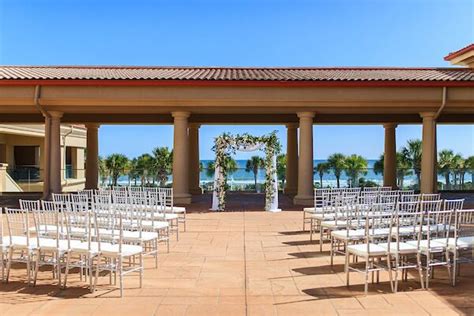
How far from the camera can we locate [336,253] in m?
8.61

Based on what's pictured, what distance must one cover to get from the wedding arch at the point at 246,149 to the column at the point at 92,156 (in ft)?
27.8

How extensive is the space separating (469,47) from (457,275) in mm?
9834

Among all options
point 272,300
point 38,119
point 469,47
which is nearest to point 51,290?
point 272,300

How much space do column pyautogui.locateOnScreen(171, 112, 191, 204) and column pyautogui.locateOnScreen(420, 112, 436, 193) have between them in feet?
27.0

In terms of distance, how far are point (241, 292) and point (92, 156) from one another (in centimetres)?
1784

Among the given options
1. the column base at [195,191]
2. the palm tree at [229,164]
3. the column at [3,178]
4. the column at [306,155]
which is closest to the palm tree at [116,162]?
the column at [3,178]

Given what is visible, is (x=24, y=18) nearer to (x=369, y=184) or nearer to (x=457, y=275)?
(x=457, y=275)

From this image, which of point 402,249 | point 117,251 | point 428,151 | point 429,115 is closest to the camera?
point 117,251

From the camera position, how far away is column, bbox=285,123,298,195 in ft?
70.9

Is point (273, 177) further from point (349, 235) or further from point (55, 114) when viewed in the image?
point (349, 235)

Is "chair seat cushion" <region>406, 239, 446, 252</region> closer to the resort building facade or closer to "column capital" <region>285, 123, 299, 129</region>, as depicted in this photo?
the resort building facade

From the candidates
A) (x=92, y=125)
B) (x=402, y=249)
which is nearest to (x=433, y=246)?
(x=402, y=249)

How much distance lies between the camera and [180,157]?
1719 centimetres

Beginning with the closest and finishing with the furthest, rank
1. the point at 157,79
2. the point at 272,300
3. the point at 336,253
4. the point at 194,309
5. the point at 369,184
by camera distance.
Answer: the point at 194,309 < the point at 272,300 < the point at 336,253 < the point at 157,79 < the point at 369,184
